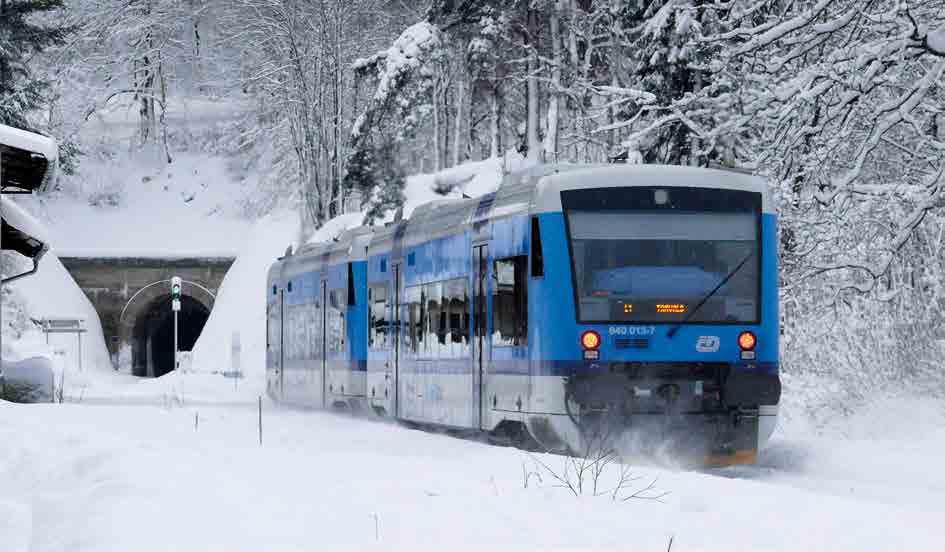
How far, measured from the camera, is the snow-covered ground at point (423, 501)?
308 inches

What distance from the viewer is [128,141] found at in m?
75.4

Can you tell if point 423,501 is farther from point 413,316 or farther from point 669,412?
point 413,316

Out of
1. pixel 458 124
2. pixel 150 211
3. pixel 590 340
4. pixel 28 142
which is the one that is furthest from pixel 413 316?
pixel 150 211

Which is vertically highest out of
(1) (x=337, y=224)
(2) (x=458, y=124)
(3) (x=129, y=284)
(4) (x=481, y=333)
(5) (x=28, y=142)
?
(2) (x=458, y=124)

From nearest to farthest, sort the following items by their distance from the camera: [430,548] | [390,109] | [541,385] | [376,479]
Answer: [430,548], [376,479], [541,385], [390,109]

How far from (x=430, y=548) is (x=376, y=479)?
3265 mm

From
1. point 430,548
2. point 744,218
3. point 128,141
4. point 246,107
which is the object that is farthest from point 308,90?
point 430,548

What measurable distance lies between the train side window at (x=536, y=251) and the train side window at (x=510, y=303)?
267 millimetres

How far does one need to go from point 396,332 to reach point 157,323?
46256 mm

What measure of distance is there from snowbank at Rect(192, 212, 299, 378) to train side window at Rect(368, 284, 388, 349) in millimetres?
24471

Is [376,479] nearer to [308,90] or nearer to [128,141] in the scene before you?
[308,90]

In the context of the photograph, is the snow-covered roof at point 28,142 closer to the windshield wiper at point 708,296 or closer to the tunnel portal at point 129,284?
the windshield wiper at point 708,296

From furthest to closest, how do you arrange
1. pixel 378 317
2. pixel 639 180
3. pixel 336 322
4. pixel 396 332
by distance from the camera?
pixel 336 322, pixel 378 317, pixel 396 332, pixel 639 180

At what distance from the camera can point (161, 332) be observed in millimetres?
69125
